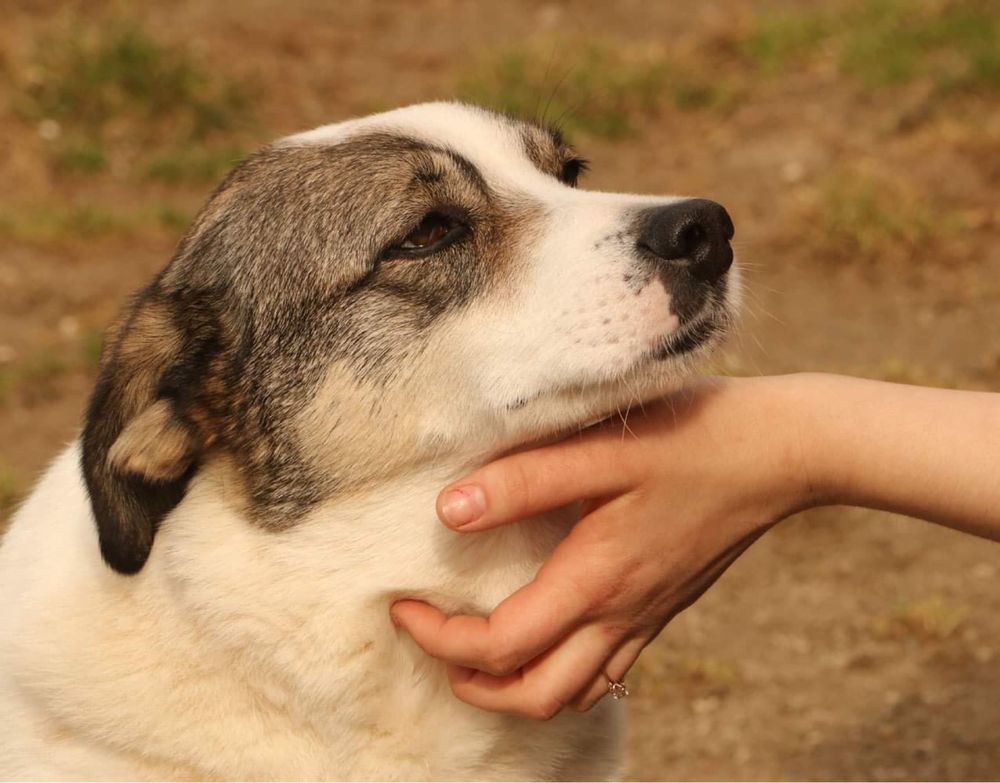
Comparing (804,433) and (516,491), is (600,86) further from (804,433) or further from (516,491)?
(516,491)

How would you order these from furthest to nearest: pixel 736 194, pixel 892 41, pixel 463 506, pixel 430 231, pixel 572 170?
pixel 892 41
pixel 736 194
pixel 572 170
pixel 430 231
pixel 463 506

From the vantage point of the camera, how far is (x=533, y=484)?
8.38ft

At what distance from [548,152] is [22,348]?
3.83 meters

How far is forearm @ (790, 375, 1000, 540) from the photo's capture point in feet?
8.45

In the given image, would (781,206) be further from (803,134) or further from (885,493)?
(885,493)

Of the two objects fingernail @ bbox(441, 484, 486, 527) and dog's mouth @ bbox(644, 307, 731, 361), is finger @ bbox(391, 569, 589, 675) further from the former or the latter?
dog's mouth @ bbox(644, 307, 731, 361)

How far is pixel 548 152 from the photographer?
3.31m

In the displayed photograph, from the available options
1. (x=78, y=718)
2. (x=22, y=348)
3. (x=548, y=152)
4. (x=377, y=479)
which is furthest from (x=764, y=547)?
(x=22, y=348)

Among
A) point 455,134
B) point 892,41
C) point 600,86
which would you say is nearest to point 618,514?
point 455,134

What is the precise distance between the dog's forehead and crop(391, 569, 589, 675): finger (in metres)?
0.95

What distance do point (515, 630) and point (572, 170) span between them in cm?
138

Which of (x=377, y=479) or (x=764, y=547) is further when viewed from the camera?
(x=764, y=547)

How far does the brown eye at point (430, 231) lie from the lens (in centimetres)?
291

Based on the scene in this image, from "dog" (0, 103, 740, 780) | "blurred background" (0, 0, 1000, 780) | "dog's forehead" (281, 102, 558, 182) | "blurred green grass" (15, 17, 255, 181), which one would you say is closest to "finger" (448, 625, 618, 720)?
"dog" (0, 103, 740, 780)
